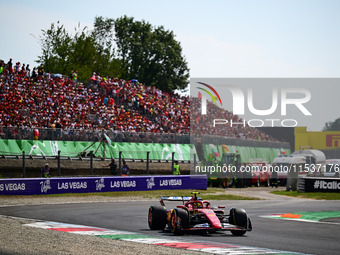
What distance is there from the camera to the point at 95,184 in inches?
1209

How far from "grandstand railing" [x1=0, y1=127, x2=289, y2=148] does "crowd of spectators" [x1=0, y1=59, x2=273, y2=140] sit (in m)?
0.51

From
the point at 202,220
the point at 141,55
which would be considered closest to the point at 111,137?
the point at 202,220

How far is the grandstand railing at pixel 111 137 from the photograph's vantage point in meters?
31.4

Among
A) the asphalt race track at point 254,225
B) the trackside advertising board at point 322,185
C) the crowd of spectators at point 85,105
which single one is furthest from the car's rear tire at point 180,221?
the crowd of spectators at point 85,105

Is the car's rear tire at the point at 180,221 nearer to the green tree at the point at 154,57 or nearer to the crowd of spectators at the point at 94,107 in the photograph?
the crowd of spectators at the point at 94,107

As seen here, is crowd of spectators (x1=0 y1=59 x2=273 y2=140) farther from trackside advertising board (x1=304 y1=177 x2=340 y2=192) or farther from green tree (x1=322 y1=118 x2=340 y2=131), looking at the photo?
trackside advertising board (x1=304 y1=177 x2=340 y2=192)

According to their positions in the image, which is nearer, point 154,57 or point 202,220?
point 202,220

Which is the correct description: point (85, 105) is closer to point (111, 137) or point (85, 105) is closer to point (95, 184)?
point (111, 137)

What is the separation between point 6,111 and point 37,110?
2645mm

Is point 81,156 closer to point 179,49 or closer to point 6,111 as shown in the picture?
point 6,111

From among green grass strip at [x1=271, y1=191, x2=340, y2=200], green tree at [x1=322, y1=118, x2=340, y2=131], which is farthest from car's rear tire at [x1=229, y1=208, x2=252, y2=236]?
green tree at [x1=322, y1=118, x2=340, y2=131]

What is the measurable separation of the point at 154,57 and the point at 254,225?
6705 cm

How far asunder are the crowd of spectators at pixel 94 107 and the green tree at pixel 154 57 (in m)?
27.8

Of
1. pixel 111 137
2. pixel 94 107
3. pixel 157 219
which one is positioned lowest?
pixel 157 219
